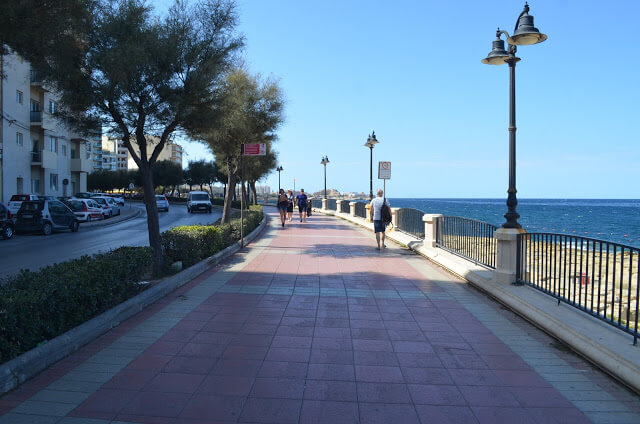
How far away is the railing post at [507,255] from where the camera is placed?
25.8ft

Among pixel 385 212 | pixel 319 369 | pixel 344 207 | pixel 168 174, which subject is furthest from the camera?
pixel 168 174

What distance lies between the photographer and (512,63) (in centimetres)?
884

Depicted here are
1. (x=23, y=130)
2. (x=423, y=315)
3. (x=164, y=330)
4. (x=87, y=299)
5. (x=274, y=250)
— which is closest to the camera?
(x=87, y=299)

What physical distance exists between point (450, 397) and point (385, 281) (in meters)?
5.20

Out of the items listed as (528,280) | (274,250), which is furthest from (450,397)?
(274,250)

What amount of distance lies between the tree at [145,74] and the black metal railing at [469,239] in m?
6.02

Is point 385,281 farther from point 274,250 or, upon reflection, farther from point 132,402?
point 132,402

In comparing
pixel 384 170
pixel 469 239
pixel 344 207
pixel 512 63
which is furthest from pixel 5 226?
pixel 344 207

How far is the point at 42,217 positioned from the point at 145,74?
1478 cm

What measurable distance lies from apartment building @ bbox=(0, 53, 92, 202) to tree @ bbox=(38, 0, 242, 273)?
69.6ft

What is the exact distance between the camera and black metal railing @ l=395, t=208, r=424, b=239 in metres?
15.7

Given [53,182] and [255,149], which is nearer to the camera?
[255,149]

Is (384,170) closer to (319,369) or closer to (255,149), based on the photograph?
(255,149)

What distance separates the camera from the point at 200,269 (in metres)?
9.66
